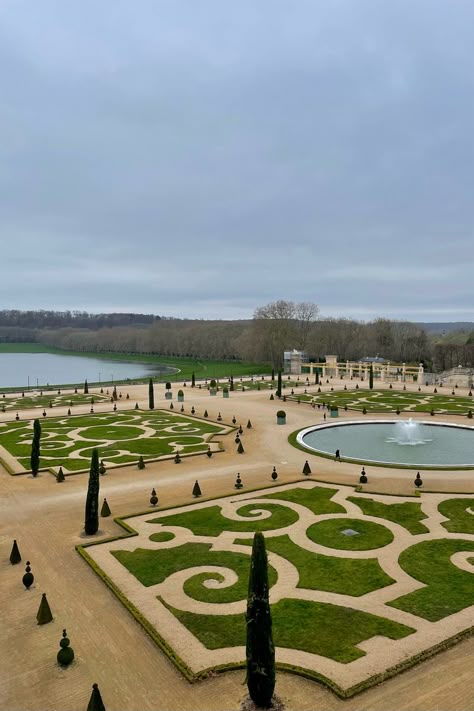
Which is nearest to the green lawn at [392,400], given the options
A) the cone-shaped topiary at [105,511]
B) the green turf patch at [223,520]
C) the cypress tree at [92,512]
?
the green turf patch at [223,520]

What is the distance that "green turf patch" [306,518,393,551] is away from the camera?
70.2 ft

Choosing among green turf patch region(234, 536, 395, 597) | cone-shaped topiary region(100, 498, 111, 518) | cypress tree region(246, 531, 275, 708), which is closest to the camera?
cypress tree region(246, 531, 275, 708)

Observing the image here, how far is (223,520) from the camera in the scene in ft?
80.1

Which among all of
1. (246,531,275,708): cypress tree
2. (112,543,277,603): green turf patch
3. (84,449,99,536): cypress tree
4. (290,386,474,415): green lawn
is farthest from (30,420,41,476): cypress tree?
(290,386,474,415): green lawn

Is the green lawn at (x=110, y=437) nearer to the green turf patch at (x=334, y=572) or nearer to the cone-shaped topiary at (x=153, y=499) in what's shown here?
the cone-shaped topiary at (x=153, y=499)

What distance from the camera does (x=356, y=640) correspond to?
47.9ft

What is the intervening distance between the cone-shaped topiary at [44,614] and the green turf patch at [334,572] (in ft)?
27.8

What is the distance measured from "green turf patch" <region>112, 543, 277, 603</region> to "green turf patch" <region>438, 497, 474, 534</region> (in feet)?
31.9

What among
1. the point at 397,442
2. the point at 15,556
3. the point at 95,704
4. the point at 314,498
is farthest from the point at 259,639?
the point at 397,442

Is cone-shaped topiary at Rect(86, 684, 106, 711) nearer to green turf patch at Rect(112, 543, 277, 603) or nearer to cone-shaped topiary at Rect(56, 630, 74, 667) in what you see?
cone-shaped topiary at Rect(56, 630, 74, 667)

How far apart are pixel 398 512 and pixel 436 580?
7.38 metres

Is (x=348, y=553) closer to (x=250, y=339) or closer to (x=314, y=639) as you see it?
(x=314, y=639)

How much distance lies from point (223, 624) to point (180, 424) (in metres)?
36.4

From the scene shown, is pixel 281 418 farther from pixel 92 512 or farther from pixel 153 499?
pixel 92 512
